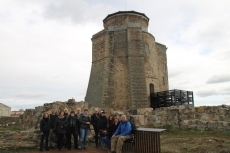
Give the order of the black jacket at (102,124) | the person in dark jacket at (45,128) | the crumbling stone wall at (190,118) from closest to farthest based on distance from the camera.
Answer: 1. the person in dark jacket at (45,128)
2. the black jacket at (102,124)
3. the crumbling stone wall at (190,118)

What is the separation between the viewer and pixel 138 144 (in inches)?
272

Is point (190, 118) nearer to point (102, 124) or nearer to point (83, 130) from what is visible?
point (102, 124)

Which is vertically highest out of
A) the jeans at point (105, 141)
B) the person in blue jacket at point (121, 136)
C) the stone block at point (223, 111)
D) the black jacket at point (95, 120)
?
the stone block at point (223, 111)

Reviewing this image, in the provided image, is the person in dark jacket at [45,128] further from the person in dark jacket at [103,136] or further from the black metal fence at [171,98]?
the black metal fence at [171,98]

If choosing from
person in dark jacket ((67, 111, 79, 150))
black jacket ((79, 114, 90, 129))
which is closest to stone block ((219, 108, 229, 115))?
black jacket ((79, 114, 90, 129))

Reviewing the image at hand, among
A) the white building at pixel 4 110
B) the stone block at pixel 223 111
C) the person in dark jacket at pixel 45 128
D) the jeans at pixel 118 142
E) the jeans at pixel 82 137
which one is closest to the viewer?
the jeans at pixel 118 142

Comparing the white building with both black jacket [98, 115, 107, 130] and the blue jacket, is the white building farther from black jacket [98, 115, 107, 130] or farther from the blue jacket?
the blue jacket

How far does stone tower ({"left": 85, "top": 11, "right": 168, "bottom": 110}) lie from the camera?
21.5m

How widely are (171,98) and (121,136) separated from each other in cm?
1534

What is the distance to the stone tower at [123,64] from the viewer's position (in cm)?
2148

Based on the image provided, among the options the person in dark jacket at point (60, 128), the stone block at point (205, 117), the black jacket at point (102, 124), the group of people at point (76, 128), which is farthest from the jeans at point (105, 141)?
→ the stone block at point (205, 117)

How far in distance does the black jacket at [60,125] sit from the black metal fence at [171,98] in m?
15.3

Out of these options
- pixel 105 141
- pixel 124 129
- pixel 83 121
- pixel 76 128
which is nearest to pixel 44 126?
pixel 76 128

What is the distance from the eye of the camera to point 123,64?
2252 cm
